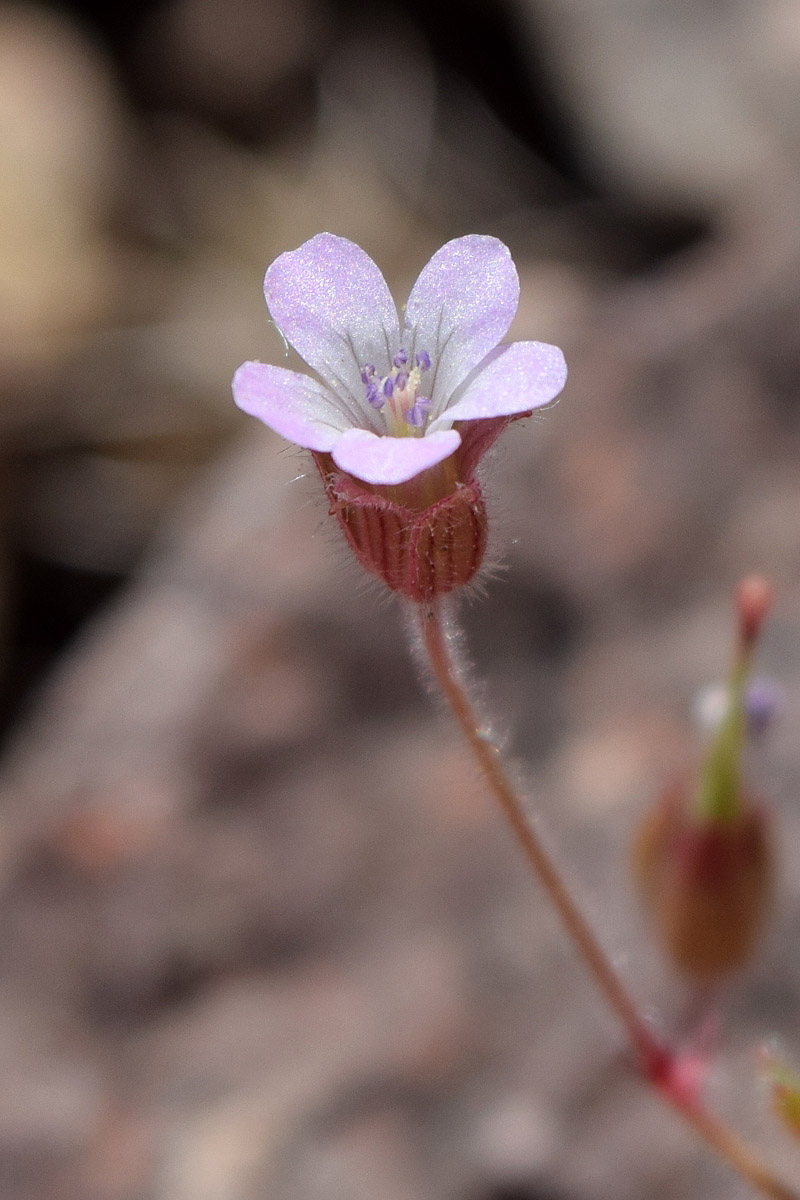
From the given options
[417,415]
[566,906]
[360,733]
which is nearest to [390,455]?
[417,415]

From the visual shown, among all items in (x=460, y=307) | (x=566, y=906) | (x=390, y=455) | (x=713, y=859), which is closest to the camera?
(x=390, y=455)

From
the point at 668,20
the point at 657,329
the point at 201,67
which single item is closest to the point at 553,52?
the point at 668,20

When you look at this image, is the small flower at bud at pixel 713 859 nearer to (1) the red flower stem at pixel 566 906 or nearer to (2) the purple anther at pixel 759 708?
(2) the purple anther at pixel 759 708

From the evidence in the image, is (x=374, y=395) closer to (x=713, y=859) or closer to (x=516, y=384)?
(x=516, y=384)

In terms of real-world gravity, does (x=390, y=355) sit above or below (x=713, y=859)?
above

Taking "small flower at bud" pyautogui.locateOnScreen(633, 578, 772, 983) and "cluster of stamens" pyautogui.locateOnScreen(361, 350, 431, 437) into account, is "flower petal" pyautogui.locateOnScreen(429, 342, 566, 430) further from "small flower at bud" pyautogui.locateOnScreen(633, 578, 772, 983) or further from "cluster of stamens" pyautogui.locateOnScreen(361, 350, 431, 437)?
"small flower at bud" pyautogui.locateOnScreen(633, 578, 772, 983)

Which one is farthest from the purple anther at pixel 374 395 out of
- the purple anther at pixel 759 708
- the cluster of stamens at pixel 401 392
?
the purple anther at pixel 759 708

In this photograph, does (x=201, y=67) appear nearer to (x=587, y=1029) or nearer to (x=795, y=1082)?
(x=587, y=1029)

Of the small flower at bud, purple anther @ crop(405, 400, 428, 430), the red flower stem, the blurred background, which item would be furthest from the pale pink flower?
the small flower at bud
